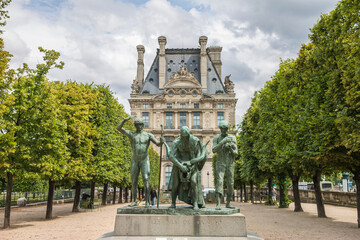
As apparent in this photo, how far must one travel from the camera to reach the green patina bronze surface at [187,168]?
840 cm

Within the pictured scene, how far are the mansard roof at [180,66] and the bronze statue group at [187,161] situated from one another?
217ft

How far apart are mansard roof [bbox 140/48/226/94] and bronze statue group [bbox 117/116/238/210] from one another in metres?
66.0

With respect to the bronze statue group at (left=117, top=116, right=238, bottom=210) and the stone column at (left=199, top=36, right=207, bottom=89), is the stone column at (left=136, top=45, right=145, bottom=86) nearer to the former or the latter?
the stone column at (left=199, top=36, right=207, bottom=89)

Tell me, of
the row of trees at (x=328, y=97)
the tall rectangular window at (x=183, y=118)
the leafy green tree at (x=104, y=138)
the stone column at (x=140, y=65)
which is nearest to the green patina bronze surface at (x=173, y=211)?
the row of trees at (x=328, y=97)

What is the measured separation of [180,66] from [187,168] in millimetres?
69990

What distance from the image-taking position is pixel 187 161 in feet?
28.2

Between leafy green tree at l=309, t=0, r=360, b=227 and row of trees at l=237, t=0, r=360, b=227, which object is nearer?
leafy green tree at l=309, t=0, r=360, b=227

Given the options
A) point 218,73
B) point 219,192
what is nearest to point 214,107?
point 218,73

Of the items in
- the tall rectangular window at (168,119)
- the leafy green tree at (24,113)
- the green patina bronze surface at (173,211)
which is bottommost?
the green patina bronze surface at (173,211)

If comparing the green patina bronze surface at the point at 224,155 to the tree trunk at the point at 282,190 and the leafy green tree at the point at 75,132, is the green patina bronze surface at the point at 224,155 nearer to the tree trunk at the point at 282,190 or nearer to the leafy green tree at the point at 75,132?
the leafy green tree at the point at 75,132

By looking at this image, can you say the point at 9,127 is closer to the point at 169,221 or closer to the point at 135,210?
the point at 135,210

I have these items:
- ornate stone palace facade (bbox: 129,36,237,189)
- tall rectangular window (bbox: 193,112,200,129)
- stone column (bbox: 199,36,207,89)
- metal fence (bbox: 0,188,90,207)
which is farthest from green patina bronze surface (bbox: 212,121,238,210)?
stone column (bbox: 199,36,207,89)

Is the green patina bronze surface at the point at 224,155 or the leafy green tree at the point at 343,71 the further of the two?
the leafy green tree at the point at 343,71

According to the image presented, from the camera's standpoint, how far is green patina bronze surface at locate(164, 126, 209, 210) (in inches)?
331
